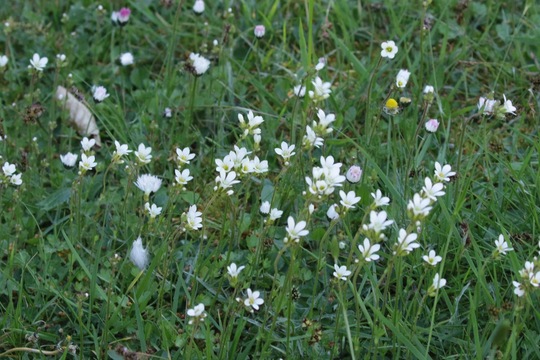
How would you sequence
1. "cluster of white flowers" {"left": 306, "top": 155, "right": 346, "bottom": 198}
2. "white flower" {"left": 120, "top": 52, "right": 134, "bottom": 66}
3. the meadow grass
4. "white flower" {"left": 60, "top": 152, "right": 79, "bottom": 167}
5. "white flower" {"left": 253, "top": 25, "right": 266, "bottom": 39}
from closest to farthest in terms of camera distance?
1. "cluster of white flowers" {"left": 306, "top": 155, "right": 346, "bottom": 198}
2. the meadow grass
3. "white flower" {"left": 60, "top": 152, "right": 79, "bottom": 167}
4. "white flower" {"left": 253, "top": 25, "right": 266, "bottom": 39}
5. "white flower" {"left": 120, "top": 52, "right": 134, "bottom": 66}

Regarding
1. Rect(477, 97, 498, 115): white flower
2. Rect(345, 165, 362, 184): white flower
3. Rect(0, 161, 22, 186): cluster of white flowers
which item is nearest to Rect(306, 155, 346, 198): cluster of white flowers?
Rect(345, 165, 362, 184): white flower

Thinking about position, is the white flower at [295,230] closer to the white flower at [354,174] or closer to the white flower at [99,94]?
the white flower at [354,174]

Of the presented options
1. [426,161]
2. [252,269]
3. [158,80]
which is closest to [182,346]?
[252,269]

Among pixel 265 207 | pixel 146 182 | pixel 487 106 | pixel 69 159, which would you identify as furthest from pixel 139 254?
pixel 487 106

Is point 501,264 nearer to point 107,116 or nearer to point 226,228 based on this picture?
point 226,228

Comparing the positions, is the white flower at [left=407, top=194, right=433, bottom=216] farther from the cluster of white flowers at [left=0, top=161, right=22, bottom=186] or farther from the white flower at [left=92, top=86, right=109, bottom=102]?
the white flower at [left=92, top=86, right=109, bottom=102]

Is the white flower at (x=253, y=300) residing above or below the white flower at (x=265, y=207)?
above

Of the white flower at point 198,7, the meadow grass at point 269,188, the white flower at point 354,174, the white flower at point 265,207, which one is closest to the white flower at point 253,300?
the meadow grass at point 269,188

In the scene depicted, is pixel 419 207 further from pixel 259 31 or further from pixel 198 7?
pixel 198 7
